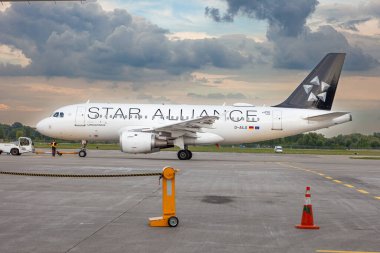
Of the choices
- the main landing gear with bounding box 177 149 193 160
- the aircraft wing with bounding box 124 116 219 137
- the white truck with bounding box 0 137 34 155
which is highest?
the aircraft wing with bounding box 124 116 219 137

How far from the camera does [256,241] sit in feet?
28.1

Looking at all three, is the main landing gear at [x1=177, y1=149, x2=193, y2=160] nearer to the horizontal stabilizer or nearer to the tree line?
the horizontal stabilizer

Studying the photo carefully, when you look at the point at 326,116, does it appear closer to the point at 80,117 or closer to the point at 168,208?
the point at 80,117

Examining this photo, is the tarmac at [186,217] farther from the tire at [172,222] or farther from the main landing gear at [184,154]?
the main landing gear at [184,154]

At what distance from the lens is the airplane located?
3594cm

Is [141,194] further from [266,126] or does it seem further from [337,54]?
[337,54]

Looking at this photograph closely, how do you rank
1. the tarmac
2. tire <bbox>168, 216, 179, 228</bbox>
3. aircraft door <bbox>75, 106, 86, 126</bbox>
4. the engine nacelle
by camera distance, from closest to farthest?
the tarmac, tire <bbox>168, 216, 179, 228</bbox>, the engine nacelle, aircraft door <bbox>75, 106, 86, 126</bbox>

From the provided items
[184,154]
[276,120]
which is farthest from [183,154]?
[276,120]

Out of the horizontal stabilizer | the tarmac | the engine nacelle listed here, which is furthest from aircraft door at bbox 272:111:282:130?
the tarmac

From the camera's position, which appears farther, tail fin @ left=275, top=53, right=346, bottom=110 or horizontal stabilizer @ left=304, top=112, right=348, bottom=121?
tail fin @ left=275, top=53, right=346, bottom=110

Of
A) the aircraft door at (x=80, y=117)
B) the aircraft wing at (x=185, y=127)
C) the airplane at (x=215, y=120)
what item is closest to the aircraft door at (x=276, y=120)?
the airplane at (x=215, y=120)

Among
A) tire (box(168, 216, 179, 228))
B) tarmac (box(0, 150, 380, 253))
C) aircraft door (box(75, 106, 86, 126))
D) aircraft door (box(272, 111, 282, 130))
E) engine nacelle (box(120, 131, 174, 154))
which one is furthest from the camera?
aircraft door (box(272, 111, 282, 130))

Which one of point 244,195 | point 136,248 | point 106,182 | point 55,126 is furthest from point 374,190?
point 55,126

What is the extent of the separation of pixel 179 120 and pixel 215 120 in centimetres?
264
